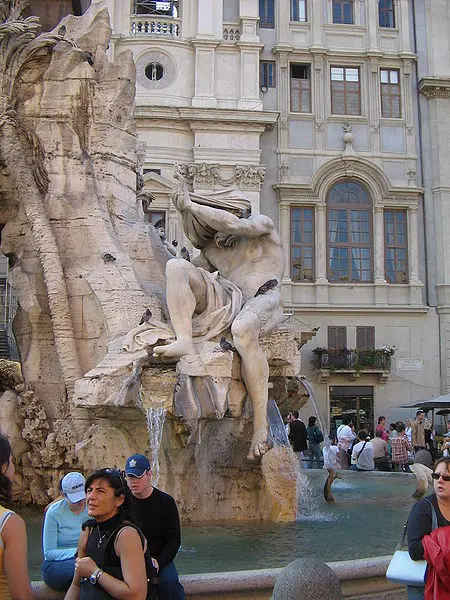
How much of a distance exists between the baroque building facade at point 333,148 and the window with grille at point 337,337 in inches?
2.7

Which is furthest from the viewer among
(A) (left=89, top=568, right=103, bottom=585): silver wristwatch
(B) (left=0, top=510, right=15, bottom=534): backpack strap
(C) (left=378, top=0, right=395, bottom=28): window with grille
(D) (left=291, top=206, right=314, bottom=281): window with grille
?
(C) (left=378, top=0, right=395, bottom=28): window with grille

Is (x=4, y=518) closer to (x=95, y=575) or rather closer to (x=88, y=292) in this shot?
(x=95, y=575)

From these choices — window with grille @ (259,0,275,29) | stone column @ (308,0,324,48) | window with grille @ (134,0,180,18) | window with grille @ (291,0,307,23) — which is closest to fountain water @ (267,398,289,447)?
window with grille @ (134,0,180,18)

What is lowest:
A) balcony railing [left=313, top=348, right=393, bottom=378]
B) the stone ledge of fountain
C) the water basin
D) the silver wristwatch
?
the water basin

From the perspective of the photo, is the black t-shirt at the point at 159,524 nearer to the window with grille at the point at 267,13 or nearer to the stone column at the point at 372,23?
the window with grille at the point at 267,13

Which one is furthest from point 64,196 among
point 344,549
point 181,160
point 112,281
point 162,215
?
point 181,160

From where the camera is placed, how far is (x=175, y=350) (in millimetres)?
5910

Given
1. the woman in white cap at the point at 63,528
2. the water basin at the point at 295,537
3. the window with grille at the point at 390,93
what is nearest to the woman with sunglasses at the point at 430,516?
the woman in white cap at the point at 63,528

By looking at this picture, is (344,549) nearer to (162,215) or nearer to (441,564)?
(441,564)

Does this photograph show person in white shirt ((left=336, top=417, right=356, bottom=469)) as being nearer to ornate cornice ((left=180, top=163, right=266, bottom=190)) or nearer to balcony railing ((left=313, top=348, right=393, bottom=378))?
balcony railing ((left=313, top=348, right=393, bottom=378))

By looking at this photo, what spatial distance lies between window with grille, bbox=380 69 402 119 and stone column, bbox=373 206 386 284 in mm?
3671

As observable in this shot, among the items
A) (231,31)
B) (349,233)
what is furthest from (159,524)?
(231,31)

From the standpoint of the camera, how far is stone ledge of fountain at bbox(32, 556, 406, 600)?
3.74m

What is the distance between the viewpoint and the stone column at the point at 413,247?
88.7 ft
